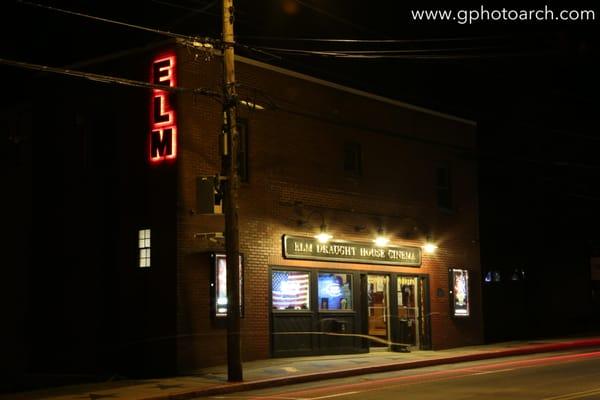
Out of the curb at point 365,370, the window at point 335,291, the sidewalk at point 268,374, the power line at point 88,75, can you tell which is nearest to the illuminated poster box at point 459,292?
the sidewalk at point 268,374

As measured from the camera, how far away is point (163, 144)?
19922mm

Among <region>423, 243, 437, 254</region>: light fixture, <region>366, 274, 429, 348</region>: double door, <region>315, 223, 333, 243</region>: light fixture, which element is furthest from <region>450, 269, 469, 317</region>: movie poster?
<region>315, 223, 333, 243</region>: light fixture

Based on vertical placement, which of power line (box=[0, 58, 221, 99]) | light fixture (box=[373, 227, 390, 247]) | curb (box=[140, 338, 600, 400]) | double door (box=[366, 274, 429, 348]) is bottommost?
curb (box=[140, 338, 600, 400])

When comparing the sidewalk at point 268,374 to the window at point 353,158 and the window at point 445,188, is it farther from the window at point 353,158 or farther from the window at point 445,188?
the window at point 353,158

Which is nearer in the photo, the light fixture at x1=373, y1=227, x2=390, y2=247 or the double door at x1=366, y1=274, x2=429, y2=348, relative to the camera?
the light fixture at x1=373, y1=227, x2=390, y2=247

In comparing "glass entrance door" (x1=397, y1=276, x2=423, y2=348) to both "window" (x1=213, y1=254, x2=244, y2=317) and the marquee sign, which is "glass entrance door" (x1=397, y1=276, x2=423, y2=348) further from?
"window" (x1=213, y1=254, x2=244, y2=317)

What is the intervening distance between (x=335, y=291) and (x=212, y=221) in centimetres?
504

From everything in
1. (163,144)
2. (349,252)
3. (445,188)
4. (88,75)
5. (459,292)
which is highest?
(88,75)

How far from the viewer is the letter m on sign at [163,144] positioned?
64.8 ft

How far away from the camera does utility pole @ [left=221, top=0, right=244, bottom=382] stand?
57.0 ft

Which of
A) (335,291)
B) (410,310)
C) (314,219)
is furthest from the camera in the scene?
(410,310)

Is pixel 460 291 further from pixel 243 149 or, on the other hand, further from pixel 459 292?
pixel 243 149

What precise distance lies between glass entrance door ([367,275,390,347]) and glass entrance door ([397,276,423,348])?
22.4 inches

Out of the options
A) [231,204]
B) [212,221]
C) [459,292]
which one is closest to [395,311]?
[459,292]
